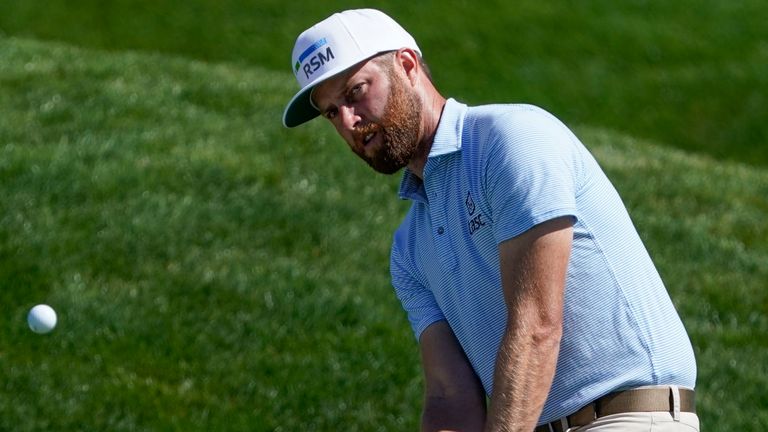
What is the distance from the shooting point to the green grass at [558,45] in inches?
707

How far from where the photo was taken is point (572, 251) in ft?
12.3

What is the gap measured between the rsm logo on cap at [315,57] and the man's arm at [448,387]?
96 cm

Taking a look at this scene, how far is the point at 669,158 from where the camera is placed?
41.1ft

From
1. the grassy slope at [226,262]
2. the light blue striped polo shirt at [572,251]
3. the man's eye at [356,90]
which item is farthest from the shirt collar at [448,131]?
the grassy slope at [226,262]

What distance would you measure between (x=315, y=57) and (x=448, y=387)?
3.77 ft

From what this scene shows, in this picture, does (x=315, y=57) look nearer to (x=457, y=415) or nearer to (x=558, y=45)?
(x=457, y=415)

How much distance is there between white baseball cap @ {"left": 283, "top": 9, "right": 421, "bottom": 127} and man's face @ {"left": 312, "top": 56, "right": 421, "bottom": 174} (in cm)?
5

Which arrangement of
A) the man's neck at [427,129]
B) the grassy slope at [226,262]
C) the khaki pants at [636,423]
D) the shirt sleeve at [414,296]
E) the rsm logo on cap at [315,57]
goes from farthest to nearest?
1. the grassy slope at [226,262]
2. the shirt sleeve at [414,296]
3. the man's neck at [427,129]
4. the rsm logo on cap at [315,57]
5. the khaki pants at [636,423]

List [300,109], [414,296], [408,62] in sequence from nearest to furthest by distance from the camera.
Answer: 1. [408,62]
2. [300,109]
3. [414,296]

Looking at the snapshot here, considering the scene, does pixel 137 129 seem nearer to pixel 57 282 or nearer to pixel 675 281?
pixel 57 282

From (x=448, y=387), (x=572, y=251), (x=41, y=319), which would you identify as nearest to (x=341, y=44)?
(x=572, y=251)

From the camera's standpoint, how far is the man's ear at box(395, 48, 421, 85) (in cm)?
403

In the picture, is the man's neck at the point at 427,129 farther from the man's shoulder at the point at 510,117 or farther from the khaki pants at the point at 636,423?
the khaki pants at the point at 636,423

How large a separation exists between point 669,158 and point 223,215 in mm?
4742
